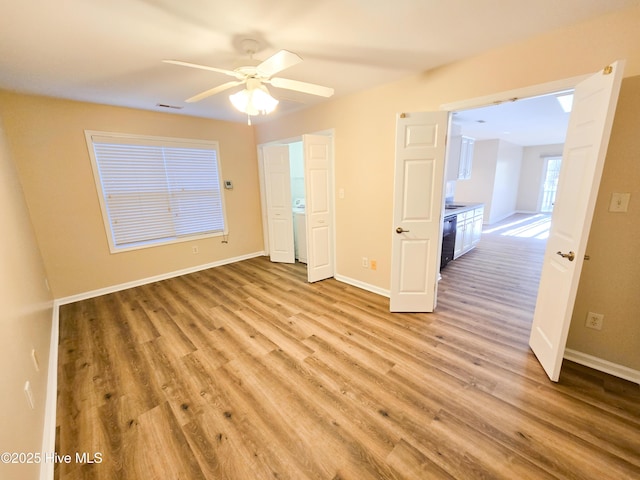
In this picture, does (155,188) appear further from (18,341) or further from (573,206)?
(573,206)

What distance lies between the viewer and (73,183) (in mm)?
3271

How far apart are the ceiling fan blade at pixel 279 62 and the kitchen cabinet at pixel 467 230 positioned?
150 inches

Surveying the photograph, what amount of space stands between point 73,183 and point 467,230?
6.23 meters

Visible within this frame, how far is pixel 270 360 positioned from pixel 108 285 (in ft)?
9.93

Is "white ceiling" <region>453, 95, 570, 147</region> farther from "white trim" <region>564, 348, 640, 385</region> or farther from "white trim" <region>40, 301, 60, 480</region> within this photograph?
"white trim" <region>40, 301, 60, 480</region>

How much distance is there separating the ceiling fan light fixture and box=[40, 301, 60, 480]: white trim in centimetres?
245

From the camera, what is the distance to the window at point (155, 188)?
139 inches

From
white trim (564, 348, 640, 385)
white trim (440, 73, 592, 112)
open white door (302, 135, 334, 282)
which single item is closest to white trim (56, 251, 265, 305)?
open white door (302, 135, 334, 282)

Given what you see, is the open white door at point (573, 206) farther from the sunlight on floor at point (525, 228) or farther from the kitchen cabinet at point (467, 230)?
the sunlight on floor at point (525, 228)

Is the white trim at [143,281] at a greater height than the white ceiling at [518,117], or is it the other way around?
the white ceiling at [518,117]

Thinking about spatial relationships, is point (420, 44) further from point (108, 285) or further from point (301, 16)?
point (108, 285)

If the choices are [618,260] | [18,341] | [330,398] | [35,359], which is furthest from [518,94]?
[35,359]

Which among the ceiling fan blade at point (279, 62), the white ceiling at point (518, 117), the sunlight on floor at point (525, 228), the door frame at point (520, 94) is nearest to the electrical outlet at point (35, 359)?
the ceiling fan blade at point (279, 62)

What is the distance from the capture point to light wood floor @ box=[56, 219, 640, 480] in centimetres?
140
